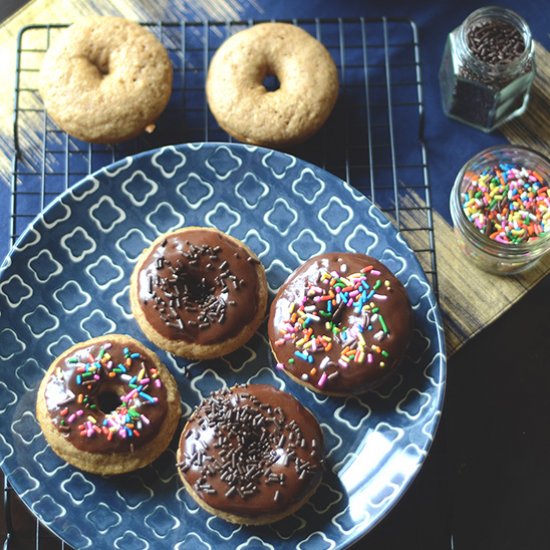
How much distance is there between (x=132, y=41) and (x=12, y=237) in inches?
30.3

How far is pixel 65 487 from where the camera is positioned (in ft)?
8.68

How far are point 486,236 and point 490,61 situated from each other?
59 cm

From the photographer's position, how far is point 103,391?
2658 mm

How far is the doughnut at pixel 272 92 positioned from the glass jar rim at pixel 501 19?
1.45 ft

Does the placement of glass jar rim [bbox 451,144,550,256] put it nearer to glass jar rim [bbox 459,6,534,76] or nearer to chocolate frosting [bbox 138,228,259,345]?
glass jar rim [bbox 459,6,534,76]

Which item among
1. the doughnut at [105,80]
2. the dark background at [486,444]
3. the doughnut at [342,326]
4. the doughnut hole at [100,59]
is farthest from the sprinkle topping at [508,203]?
the doughnut hole at [100,59]

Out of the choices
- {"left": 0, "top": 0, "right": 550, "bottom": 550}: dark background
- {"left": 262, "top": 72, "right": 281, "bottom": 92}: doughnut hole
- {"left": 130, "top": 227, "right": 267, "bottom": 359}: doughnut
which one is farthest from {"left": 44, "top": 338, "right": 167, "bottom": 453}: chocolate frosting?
{"left": 262, "top": 72, "right": 281, "bottom": 92}: doughnut hole

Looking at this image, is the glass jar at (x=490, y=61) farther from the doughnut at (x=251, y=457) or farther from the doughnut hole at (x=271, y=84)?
the doughnut at (x=251, y=457)

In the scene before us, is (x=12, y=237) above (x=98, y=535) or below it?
above

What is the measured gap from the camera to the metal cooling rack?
303cm

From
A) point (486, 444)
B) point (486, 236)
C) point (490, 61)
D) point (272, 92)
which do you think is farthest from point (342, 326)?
point (490, 61)

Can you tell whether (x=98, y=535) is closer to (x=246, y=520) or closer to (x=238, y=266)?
(x=246, y=520)

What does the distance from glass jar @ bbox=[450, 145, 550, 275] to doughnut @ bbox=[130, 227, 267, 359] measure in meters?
0.72

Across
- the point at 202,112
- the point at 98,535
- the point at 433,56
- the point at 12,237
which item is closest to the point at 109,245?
the point at 12,237
